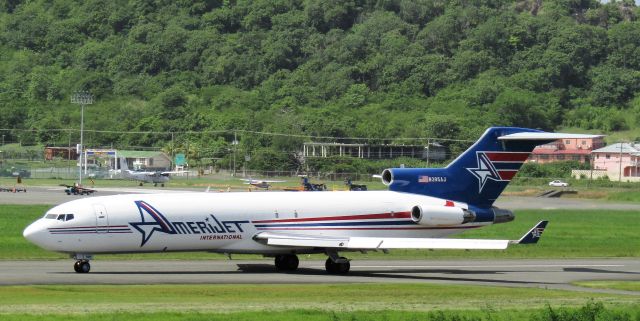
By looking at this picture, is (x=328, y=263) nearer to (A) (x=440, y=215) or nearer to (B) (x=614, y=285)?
(A) (x=440, y=215)

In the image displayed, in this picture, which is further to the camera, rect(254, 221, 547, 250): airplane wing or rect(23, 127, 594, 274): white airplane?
rect(254, 221, 547, 250): airplane wing

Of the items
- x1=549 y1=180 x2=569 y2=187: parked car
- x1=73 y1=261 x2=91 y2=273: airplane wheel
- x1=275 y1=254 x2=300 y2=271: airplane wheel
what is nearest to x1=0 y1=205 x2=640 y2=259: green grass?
x1=275 y1=254 x2=300 y2=271: airplane wheel

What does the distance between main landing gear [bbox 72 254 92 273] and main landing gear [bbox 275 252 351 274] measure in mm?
7850

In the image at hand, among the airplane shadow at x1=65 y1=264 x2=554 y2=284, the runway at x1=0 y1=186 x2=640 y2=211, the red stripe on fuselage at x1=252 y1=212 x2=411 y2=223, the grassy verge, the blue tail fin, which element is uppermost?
the blue tail fin

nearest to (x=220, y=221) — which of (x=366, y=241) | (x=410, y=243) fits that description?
(x=366, y=241)

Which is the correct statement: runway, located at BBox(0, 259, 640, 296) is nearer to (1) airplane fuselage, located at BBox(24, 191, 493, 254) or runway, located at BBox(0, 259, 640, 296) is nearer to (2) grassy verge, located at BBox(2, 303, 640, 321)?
(1) airplane fuselage, located at BBox(24, 191, 493, 254)

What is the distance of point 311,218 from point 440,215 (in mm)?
5487

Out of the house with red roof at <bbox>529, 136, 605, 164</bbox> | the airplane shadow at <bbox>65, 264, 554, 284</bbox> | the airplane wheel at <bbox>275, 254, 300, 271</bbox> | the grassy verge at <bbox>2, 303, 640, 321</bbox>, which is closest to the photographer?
the grassy verge at <bbox>2, 303, 640, 321</bbox>

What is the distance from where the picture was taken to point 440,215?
5200 centimetres

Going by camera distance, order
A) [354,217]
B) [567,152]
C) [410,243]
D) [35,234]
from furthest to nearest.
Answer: [567,152] → [354,217] → [410,243] → [35,234]

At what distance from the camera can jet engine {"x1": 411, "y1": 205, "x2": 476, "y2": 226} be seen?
5169 centimetres

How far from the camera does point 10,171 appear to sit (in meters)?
142

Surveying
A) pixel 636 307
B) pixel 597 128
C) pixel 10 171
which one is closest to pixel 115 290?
pixel 636 307

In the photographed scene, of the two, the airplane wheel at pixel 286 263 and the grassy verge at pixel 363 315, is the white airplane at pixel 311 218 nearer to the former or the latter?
the airplane wheel at pixel 286 263
